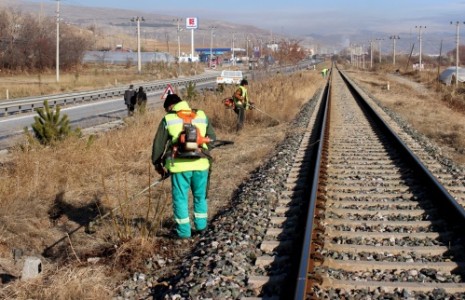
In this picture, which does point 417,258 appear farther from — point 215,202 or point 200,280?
point 215,202

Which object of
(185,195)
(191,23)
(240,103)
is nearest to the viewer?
(185,195)

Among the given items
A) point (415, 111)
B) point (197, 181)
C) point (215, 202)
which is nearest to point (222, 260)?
point (197, 181)

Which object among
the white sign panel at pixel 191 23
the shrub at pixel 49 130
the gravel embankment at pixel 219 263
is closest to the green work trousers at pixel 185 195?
the gravel embankment at pixel 219 263

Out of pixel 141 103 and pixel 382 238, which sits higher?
pixel 141 103

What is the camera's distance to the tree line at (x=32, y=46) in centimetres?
7394

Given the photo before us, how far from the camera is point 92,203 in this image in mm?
9445

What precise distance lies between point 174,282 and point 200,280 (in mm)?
328

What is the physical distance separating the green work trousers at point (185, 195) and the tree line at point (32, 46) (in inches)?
2832

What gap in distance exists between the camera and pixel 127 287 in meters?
5.46

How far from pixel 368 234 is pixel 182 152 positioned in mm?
2197

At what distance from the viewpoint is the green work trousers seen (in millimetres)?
6672

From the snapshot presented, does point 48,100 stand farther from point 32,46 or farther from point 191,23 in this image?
point 191,23

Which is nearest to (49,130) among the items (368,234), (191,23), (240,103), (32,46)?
(240,103)

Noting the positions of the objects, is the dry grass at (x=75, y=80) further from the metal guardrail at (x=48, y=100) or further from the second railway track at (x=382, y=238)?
the second railway track at (x=382, y=238)
